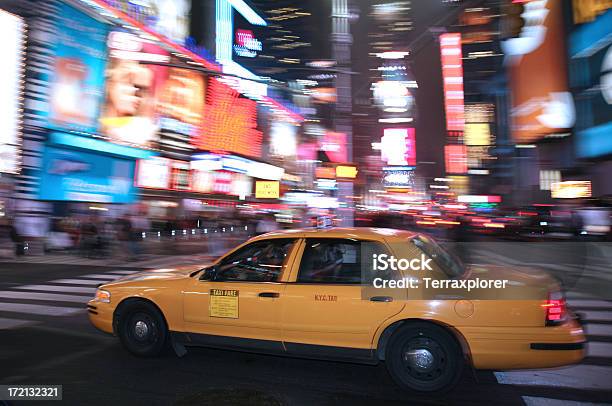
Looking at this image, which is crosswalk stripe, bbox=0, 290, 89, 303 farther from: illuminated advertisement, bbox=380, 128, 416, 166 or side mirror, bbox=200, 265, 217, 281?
illuminated advertisement, bbox=380, 128, 416, 166

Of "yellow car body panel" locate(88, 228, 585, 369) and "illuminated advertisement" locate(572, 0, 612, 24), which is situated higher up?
"illuminated advertisement" locate(572, 0, 612, 24)

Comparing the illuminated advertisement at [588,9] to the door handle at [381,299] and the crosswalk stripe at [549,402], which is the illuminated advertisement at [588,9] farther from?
the door handle at [381,299]

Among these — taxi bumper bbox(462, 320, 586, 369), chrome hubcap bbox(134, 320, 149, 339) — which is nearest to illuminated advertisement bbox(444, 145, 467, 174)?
taxi bumper bbox(462, 320, 586, 369)

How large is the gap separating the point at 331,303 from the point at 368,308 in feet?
1.18

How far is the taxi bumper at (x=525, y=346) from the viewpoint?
13.1 feet

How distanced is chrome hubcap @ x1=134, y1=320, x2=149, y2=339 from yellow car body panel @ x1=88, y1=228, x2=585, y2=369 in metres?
0.30

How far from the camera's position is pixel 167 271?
18.7ft

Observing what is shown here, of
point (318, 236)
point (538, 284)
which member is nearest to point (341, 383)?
point (318, 236)

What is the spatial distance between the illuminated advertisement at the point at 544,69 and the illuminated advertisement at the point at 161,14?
25035mm

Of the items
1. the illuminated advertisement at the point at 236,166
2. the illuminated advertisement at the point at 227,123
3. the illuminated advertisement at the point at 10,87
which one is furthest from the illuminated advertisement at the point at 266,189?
the illuminated advertisement at the point at 10,87

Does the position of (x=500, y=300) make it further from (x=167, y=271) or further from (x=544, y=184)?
(x=544, y=184)

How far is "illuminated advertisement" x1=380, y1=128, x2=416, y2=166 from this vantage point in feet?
146

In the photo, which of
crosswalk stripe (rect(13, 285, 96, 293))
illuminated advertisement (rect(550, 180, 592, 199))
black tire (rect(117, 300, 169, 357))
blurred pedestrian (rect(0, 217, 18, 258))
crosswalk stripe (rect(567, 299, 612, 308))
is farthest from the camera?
illuminated advertisement (rect(550, 180, 592, 199))

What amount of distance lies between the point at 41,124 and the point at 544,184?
4362cm
